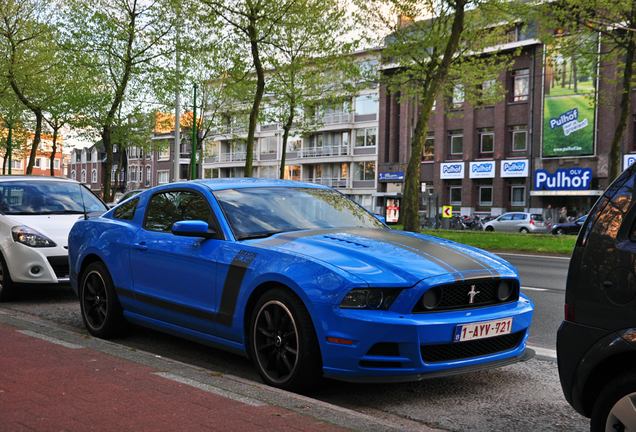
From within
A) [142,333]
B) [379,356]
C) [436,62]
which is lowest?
[142,333]

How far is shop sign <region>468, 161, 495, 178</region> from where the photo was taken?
156 feet

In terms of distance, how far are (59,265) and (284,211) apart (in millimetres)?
4261

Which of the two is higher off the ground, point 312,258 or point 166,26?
point 166,26

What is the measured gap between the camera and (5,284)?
834 centimetres

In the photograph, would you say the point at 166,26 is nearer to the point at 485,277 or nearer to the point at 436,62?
the point at 436,62

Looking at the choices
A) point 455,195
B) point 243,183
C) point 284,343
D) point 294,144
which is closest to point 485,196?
point 455,195

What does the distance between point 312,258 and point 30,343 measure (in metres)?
2.70

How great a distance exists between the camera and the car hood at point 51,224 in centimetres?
842

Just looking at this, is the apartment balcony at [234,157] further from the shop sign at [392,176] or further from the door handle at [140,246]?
the door handle at [140,246]

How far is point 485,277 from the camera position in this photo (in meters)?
4.36

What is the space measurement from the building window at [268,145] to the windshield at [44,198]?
197 ft

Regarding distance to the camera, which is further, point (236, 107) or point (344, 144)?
point (344, 144)

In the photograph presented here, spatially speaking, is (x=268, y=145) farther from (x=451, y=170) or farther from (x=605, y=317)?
(x=605, y=317)

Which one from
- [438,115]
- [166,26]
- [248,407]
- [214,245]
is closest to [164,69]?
[166,26]
